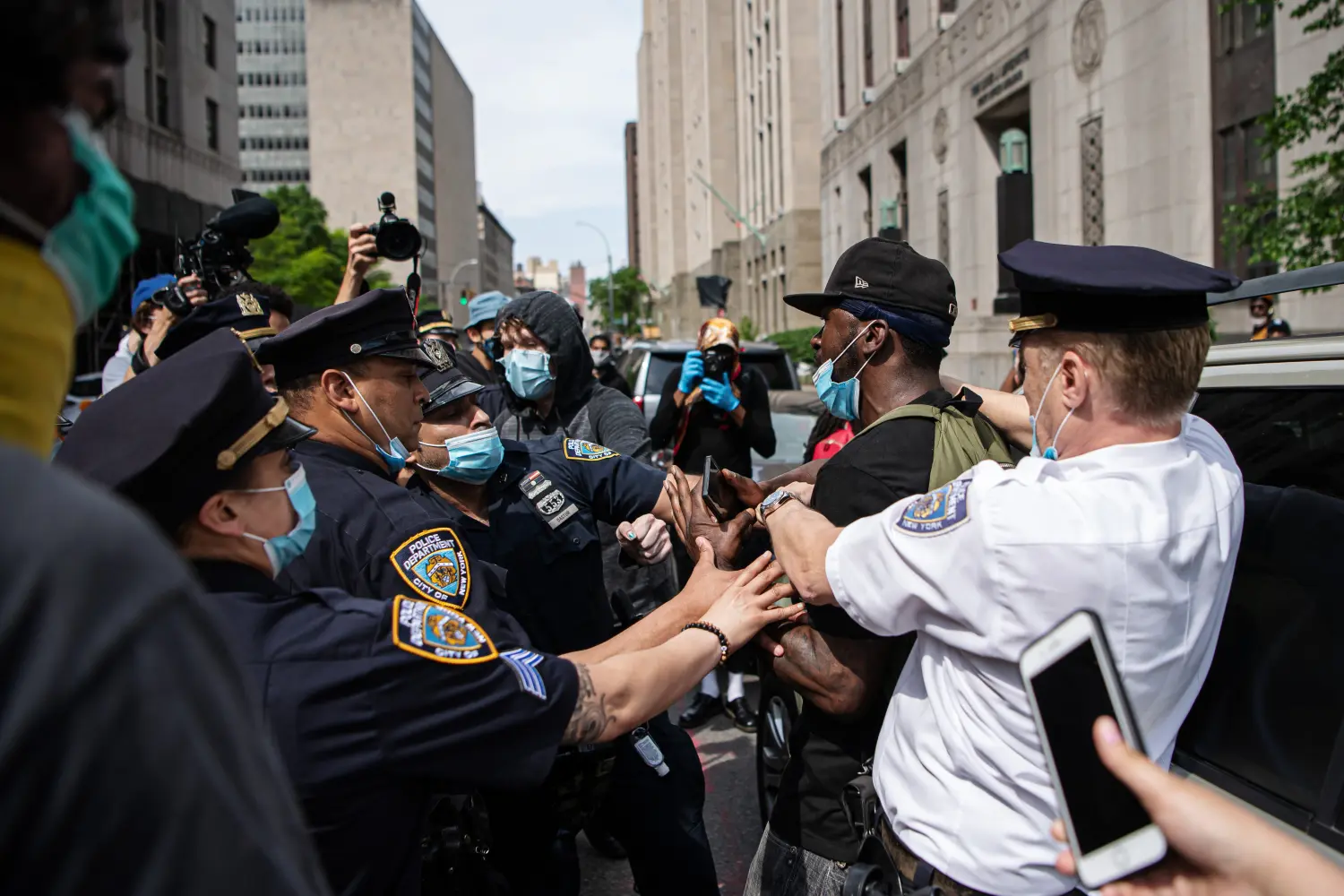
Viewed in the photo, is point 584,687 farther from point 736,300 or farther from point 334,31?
point 334,31

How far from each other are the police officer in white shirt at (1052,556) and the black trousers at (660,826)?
1.28 meters

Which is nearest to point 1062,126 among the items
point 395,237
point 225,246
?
point 225,246

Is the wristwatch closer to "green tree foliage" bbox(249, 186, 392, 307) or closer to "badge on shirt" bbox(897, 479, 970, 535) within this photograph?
"badge on shirt" bbox(897, 479, 970, 535)

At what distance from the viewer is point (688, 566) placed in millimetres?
6262

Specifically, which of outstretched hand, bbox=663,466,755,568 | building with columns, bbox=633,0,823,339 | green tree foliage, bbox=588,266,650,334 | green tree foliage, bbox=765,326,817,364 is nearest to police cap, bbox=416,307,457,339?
outstretched hand, bbox=663,466,755,568

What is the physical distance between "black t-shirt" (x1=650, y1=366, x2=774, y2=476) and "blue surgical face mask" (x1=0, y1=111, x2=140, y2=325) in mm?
5790

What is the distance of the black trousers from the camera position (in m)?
3.20

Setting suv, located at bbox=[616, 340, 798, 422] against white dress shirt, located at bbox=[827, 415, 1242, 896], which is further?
suv, located at bbox=[616, 340, 798, 422]

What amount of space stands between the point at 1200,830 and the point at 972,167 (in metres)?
22.9

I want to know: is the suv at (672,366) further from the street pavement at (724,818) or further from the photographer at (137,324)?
the photographer at (137,324)

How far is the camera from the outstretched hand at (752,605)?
2357mm

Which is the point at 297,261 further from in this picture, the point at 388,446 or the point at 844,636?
the point at 844,636

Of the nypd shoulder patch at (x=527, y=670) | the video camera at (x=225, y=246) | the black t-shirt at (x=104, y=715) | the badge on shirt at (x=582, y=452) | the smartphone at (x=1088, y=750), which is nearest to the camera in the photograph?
the black t-shirt at (x=104, y=715)

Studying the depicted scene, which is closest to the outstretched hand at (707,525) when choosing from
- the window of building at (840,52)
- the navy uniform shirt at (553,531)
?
the navy uniform shirt at (553,531)
